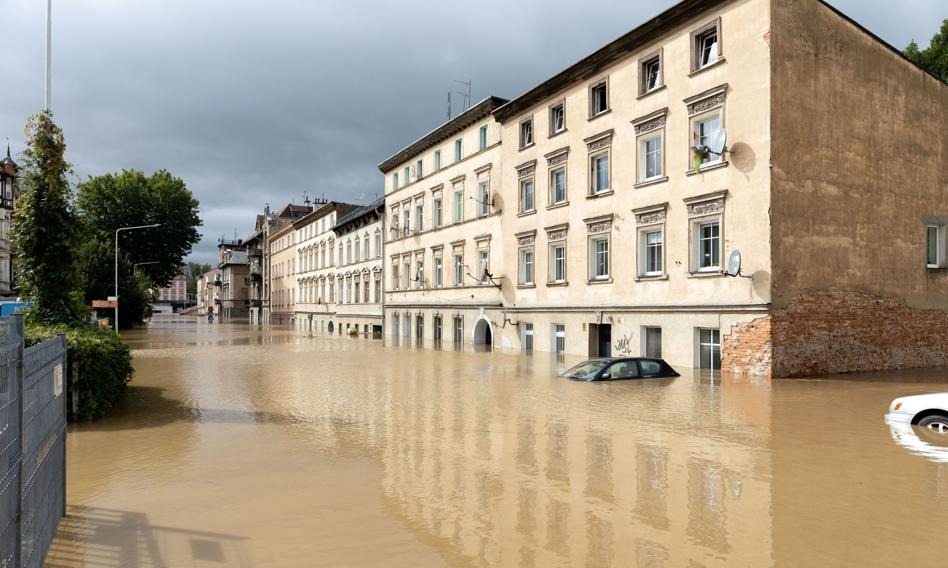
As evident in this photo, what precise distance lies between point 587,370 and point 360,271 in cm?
3971

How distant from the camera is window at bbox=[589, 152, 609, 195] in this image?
1128 inches

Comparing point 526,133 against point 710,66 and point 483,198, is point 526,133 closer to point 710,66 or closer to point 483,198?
point 483,198

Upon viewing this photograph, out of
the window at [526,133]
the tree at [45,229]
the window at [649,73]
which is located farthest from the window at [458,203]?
the tree at [45,229]

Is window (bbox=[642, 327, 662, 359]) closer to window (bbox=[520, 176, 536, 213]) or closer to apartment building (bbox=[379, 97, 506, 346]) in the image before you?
window (bbox=[520, 176, 536, 213])

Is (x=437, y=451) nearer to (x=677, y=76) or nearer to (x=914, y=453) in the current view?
(x=914, y=453)

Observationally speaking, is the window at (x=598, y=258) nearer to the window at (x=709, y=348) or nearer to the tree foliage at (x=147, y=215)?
the window at (x=709, y=348)

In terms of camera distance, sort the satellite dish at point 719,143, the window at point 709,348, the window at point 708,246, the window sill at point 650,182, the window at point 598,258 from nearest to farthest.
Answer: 1. the satellite dish at point 719,143
2. the window at point 709,348
3. the window at point 708,246
4. the window sill at point 650,182
5. the window at point 598,258

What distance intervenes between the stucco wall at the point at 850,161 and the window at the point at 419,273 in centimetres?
2763

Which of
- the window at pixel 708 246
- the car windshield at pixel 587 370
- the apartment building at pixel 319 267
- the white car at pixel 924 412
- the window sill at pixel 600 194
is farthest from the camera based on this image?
the apartment building at pixel 319 267

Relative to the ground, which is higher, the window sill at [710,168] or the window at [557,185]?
the window at [557,185]

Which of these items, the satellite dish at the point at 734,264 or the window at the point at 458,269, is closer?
the satellite dish at the point at 734,264

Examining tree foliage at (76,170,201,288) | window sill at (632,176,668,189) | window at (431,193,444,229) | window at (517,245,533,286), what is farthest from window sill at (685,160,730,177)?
tree foliage at (76,170,201,288)

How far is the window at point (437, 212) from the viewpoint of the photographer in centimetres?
4375

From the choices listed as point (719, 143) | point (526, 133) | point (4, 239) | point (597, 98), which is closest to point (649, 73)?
point (597, 98)
